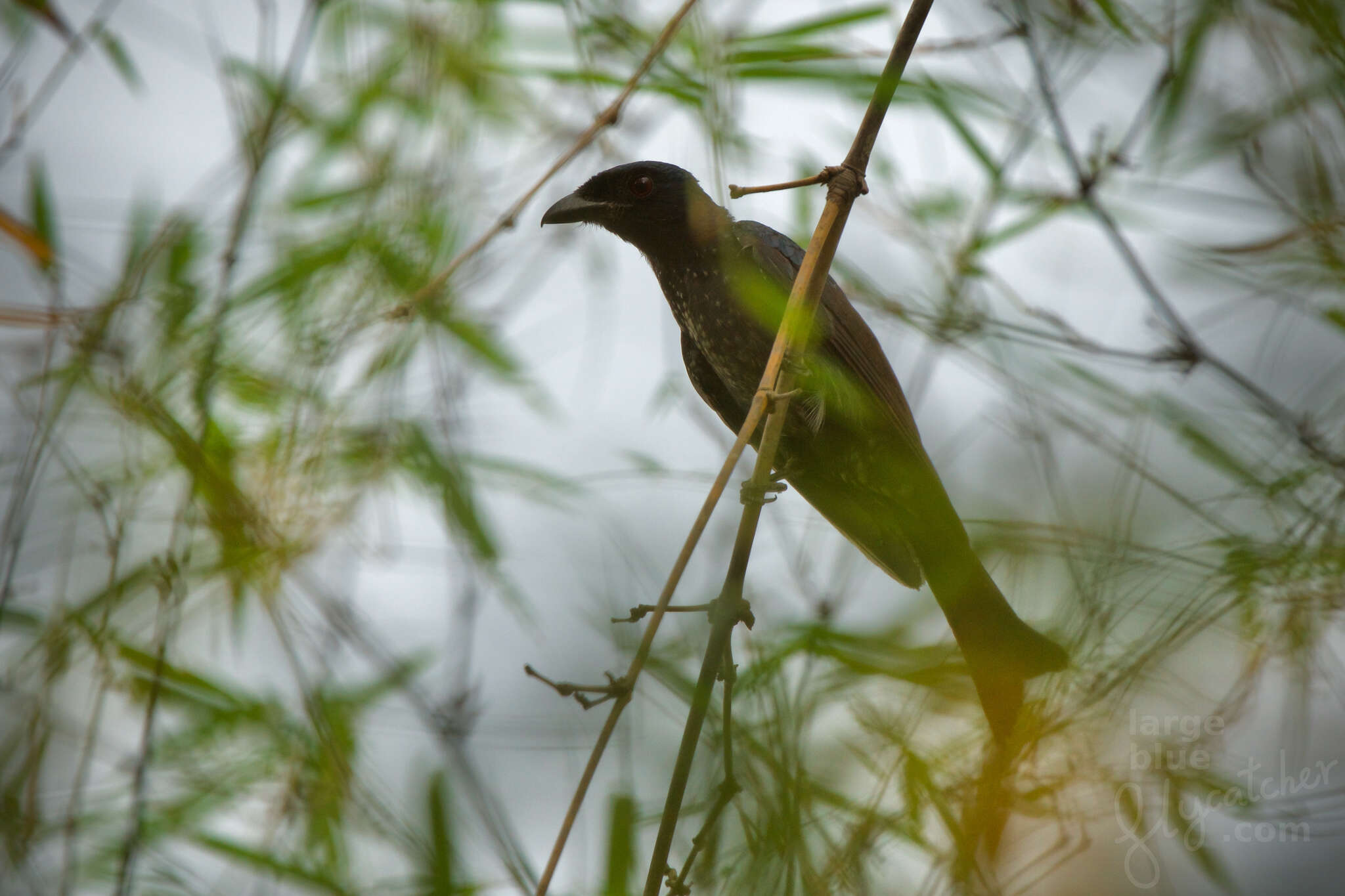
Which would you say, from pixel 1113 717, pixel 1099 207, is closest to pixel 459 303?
pixel 1099 207

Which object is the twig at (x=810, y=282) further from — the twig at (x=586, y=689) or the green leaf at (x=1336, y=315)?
the green leaf at (x=1336, y=315)

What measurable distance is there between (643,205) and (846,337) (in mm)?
832

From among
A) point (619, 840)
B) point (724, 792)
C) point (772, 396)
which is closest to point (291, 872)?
point (619, 840)

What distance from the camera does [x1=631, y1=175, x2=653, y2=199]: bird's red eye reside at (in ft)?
11.8

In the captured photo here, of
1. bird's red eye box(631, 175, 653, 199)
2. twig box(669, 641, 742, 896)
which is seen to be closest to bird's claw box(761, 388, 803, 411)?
twig box(669, 641, 742, 896)

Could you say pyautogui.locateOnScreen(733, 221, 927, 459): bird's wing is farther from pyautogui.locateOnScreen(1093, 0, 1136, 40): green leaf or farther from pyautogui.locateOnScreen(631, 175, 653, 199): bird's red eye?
pyautogui.locateOnScreen(1093, 0, 1136, 40): green leaf

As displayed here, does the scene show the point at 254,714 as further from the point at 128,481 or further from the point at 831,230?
the point at 831,230

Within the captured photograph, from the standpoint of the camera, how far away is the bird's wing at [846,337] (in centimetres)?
319

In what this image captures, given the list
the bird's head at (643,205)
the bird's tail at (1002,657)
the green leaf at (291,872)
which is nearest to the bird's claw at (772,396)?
the bird's tail at (1002,657)

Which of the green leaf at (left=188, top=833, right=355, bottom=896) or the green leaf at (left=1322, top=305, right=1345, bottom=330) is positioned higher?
the green leaf at (left=1322, top=305, right=1345, bottom=330)

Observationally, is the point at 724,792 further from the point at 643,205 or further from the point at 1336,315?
the point at 643,205

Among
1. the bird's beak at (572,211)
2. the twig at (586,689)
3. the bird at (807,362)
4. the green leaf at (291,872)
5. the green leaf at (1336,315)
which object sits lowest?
the green leaf at (291,872)

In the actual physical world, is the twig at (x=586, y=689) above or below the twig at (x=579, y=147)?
below

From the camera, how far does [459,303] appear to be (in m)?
3.07
